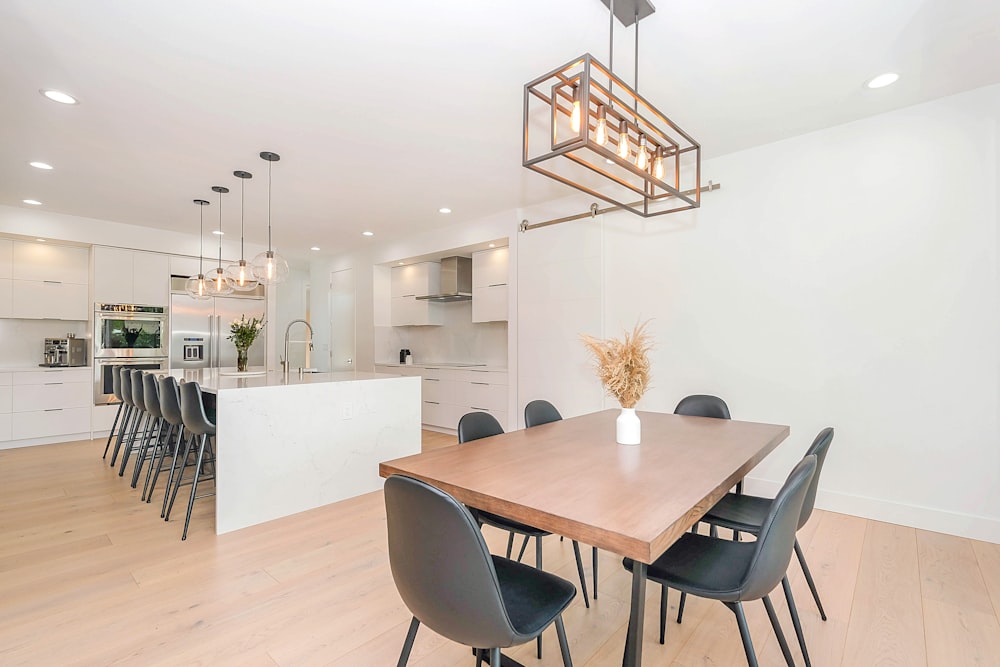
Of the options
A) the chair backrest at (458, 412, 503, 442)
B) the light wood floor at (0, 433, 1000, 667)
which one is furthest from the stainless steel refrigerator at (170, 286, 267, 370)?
the chair backrest at (458, 412, 503, 442)

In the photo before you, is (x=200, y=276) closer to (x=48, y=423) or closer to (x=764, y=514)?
(x=48, y=423)

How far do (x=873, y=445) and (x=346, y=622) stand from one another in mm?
3330

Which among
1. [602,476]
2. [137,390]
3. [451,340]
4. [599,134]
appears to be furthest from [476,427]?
[451,340]

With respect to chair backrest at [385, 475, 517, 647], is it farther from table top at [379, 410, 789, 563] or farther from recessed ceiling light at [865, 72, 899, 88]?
recessed ceiling light at [865, 72, 899, 88]

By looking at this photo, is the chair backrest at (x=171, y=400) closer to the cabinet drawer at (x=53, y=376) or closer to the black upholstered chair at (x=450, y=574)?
the black upholstered chair at (x=450, y=574)

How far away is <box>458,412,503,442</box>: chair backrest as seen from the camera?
2.23 m

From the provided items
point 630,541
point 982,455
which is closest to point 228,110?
point 630,541

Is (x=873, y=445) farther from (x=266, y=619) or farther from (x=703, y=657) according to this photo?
(x=266, y=619)

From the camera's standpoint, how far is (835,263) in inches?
128

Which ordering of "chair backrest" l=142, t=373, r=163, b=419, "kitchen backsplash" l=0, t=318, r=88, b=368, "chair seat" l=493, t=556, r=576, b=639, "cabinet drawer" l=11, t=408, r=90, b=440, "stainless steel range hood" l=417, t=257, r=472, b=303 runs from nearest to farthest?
"chair seat" l=493, t=556, r=576, b=639 → "chair backrest" l=142, t=373, r=163, b=419 → "cabinet drawer" l=11, t=408, r=90, b=440 → "kitchen backsplash" l=0, t=318, r=88, b=368 → "stainless steel range hood" l=417, t=257, r=472, b=303

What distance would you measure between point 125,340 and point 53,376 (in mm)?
755

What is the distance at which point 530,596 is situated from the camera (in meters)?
1.35

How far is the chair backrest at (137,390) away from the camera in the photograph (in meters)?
4.03

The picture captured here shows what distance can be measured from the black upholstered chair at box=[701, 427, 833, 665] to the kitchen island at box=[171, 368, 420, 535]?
2.48m
